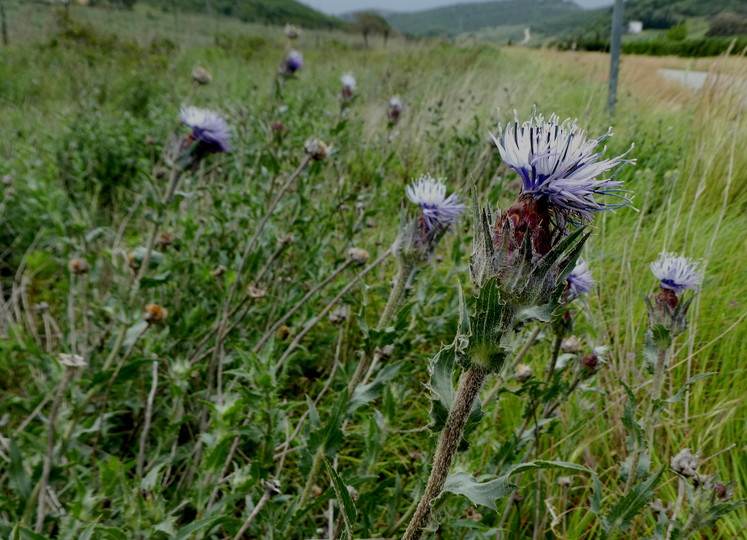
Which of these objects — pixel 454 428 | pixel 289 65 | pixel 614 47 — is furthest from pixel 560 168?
pixel 614 47

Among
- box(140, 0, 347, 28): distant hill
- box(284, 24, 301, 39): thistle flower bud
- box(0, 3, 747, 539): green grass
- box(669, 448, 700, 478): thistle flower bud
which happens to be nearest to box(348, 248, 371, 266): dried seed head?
box(0, 3, 747, 539): green grass

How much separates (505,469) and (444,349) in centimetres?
75

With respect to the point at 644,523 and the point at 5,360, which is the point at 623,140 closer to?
the point at 644,523

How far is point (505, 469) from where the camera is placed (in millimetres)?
1348

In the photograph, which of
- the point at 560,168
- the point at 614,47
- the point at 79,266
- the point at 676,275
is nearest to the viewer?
the point at 560,168

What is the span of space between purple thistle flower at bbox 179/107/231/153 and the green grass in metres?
0.21

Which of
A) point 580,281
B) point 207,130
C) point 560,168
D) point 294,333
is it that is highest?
point 560,168

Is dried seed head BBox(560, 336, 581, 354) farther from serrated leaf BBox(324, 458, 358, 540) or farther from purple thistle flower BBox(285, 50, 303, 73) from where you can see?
purple thistle flower BBox(285, 50, 303, 73)

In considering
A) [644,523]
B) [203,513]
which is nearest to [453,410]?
[203,513]

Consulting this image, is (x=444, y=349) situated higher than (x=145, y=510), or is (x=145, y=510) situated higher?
(x=444, y=349)

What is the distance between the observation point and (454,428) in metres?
0.78

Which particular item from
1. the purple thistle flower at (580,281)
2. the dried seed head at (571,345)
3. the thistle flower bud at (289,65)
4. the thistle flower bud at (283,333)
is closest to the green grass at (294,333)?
the thistle flower bud at (283,333)

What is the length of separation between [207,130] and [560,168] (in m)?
1.50

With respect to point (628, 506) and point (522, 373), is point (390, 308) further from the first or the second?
point (628, 506)
